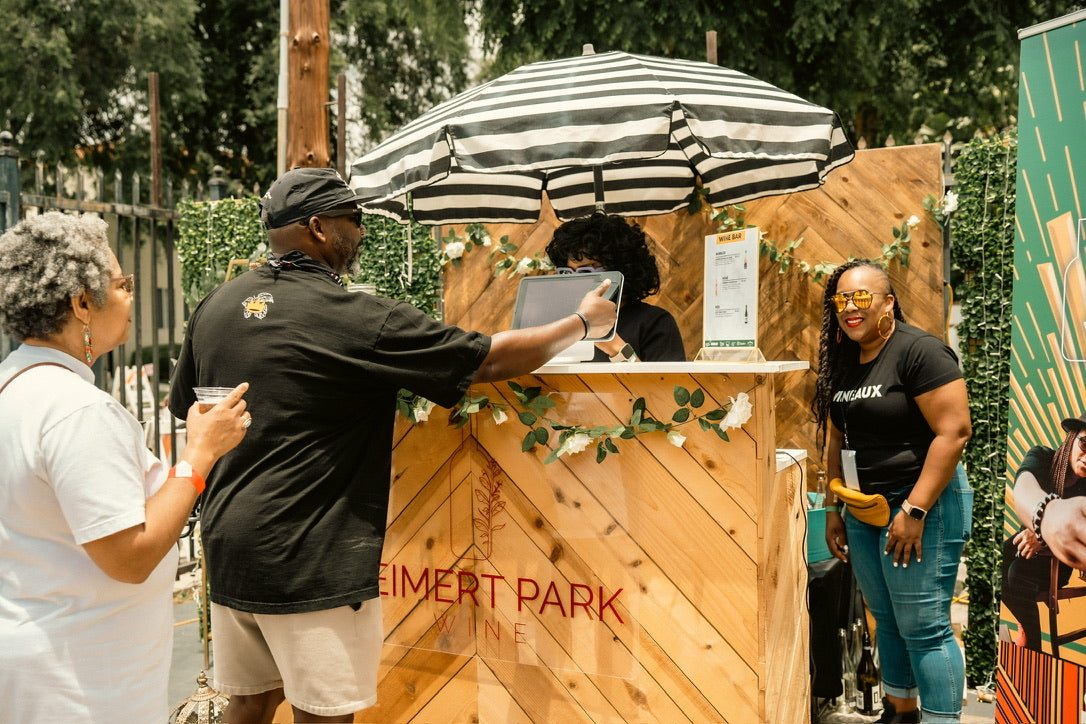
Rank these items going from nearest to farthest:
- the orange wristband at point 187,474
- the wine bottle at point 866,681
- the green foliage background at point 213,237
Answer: the orange wristband at point 187,474 → the wine bottle at point 866,681 → the green foliage background at point 213,237

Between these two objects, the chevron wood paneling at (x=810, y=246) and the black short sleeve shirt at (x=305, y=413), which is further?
the chevron wood paneling at (x=810, y=246)

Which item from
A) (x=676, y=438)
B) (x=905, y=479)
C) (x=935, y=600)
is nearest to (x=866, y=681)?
(x=935, y=600)

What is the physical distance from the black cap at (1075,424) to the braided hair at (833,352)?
0.75m

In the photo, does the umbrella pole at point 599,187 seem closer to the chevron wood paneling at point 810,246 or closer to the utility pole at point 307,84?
the chevron wood paneling at point 810,246

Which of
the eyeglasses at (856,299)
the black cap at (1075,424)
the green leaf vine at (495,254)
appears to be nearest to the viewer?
the black cap at (1075,424)

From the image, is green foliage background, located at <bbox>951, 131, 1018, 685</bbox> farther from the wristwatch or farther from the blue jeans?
the wristwatch

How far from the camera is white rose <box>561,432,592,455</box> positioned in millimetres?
2562

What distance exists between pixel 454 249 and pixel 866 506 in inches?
112

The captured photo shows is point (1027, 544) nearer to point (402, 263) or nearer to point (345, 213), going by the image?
point (345, 213)

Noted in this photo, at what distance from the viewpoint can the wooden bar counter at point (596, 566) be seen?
2.47 meters

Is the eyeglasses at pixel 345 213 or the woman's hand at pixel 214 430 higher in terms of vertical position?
the eyeglasses at pixel 345 213

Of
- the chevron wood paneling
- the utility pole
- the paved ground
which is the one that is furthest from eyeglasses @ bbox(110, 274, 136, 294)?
the chevron wood paneling

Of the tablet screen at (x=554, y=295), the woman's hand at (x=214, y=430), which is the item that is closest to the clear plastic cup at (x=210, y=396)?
the woman's hand at (x=214, y=430)

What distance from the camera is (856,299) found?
307cm
